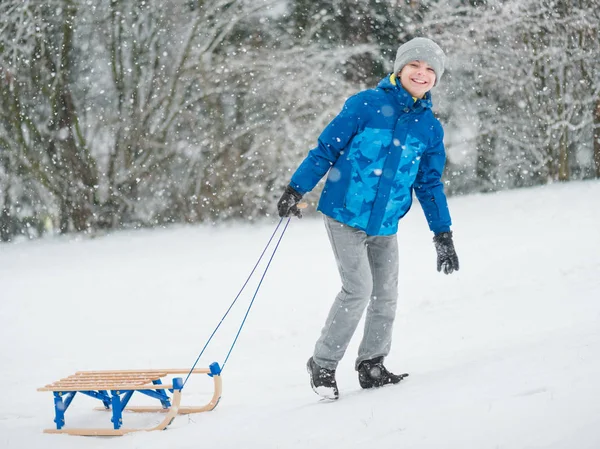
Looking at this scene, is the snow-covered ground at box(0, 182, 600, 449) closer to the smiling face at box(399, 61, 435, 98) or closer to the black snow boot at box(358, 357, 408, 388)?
the black snow boot at box(358, 357, 408, 388)

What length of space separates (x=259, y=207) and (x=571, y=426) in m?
8.03

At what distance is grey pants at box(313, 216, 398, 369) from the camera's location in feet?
12.7

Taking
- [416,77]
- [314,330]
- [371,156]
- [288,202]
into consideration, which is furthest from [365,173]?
[314,330]

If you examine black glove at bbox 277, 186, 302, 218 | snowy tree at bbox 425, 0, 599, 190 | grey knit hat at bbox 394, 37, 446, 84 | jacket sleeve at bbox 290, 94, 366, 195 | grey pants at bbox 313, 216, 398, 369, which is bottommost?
grey pants at bbox 313, 216, 398, 369

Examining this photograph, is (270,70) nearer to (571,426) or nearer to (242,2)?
(242,2)

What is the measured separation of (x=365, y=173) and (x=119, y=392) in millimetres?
1690

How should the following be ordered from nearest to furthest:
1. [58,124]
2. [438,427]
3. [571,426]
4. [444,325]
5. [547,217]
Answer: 1. [571,426]
2. [438,427]
3. [444,325]
4. [547,217]
5. [58,124]

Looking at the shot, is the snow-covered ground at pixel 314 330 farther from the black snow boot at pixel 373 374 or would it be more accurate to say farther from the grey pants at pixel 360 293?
the grey pants at pixel 360 293

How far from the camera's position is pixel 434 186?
13.3 feet

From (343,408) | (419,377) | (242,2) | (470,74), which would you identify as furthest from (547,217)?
(343,408)

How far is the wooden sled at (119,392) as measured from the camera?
388 cm

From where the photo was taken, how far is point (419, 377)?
4098mm

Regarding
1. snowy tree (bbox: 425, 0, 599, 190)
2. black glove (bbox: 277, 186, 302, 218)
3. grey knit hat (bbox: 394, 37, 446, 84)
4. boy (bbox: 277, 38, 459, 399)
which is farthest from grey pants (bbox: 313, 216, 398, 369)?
snowy tree (bbox: 425, 0, 599, 190)

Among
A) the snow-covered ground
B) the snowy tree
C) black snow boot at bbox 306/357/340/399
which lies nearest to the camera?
the snow-covered ground
